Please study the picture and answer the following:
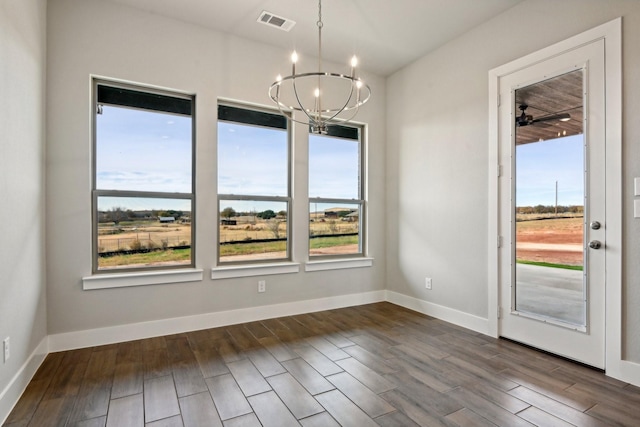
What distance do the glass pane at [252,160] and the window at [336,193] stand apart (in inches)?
15.5

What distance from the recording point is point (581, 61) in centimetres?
259

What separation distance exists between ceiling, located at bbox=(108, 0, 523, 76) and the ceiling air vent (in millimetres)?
48

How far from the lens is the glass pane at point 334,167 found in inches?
164

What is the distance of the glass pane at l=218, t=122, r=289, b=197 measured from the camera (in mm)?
3652

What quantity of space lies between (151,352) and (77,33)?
2.81 meters

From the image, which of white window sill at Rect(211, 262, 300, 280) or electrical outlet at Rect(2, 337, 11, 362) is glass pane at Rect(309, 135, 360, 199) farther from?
electrical outlet at Rect(2, 337, 11, 362)

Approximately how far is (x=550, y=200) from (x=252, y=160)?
294 centimetres

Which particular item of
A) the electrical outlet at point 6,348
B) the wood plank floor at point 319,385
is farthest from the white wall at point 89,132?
the electrical outlet at point 6,348

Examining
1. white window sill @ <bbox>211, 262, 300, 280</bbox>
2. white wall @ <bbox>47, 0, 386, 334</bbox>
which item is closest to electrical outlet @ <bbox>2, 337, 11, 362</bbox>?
white wall @ <bbox>47, 0, 386, 334</bbox>

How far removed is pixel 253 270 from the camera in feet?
12.0

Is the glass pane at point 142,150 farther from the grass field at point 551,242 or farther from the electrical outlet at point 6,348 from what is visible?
the grass field at point 551,242

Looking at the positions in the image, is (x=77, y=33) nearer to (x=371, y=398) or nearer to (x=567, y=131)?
(x=371, y=398)

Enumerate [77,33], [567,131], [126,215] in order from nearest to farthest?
[567,131]
[77,33]
[126,215]

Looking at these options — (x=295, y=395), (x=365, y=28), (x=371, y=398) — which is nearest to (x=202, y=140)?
(x=365, y=28)
